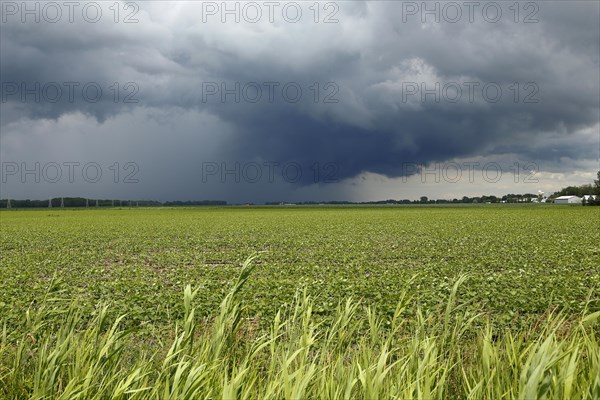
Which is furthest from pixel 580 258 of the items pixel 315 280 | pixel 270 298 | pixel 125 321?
pixel 125 321

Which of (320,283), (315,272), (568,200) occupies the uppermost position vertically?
(568,200)

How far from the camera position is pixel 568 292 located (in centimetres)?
1219

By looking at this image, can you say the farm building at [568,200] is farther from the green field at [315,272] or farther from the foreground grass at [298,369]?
the foreground grass at [298,369]

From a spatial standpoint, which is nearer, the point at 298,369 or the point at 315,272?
the point at 298,369

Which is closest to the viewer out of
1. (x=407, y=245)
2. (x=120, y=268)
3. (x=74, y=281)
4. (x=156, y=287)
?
(x=156, y=287)

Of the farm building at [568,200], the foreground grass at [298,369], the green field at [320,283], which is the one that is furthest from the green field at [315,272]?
the farm building at [568,200]

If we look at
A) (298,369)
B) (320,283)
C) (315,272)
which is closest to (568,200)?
(315,272)

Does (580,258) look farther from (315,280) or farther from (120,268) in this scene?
(120,268)

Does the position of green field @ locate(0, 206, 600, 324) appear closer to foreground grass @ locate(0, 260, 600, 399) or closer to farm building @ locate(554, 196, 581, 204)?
foreground grass @ locate(0, 260, 600, 399)

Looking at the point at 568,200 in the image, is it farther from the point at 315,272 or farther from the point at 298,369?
the point at 298,369

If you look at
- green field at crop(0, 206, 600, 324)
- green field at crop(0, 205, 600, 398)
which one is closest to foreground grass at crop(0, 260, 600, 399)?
green field at crop(0, 205, 600, 398)

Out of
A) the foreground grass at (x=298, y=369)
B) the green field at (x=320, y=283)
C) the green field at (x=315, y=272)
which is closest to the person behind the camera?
the foreground grass at (x=298, y=369)

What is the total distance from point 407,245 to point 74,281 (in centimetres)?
1786

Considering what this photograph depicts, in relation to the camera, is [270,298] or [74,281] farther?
[74,281]
